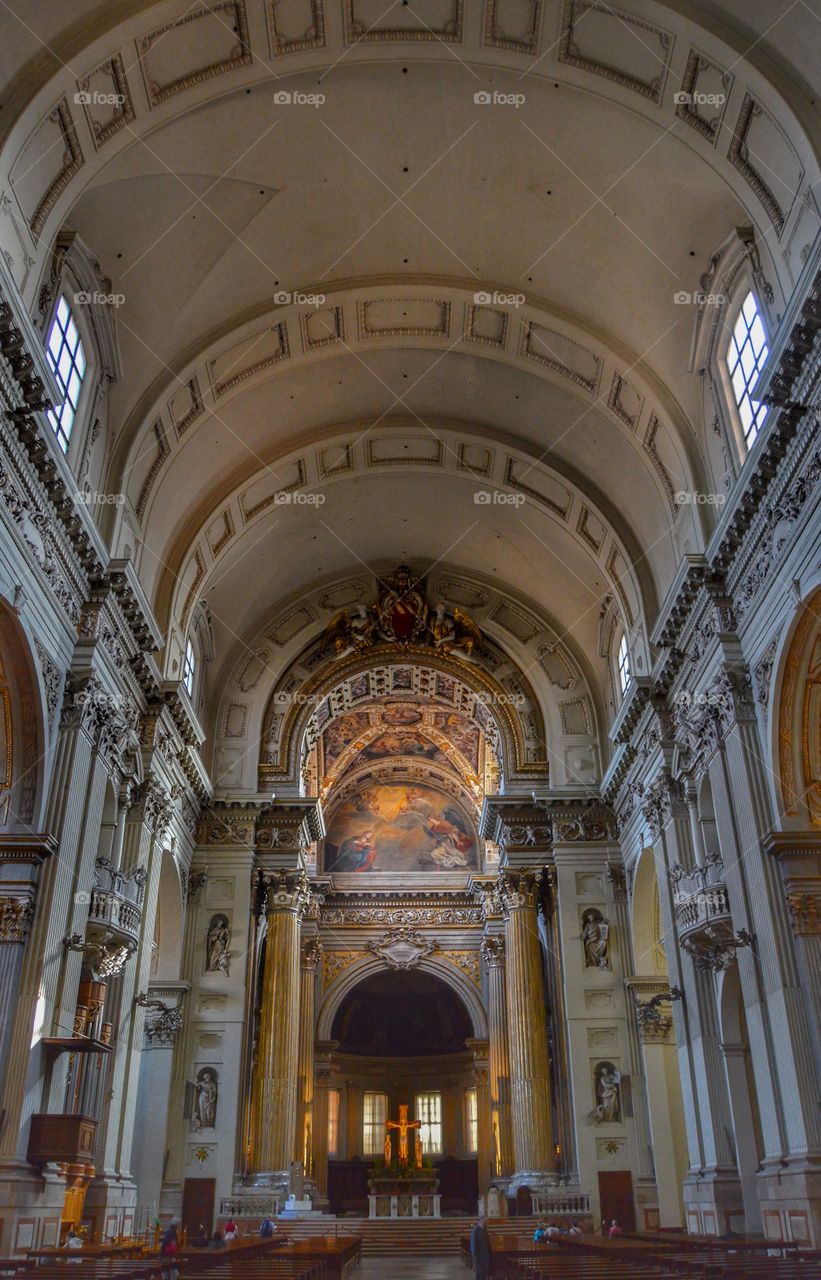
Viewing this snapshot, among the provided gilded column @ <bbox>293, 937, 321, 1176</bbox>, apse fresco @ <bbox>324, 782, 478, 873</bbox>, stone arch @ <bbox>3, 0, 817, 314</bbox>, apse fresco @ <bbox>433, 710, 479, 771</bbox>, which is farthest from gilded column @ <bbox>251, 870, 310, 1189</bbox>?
stone arch @ <bbox>3, 0, 817, 314</bbox>

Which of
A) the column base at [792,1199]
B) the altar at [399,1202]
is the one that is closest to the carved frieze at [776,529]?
the column base at [792,1199]

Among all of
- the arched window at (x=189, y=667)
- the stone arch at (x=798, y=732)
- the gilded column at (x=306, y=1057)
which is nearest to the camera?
the stone arch at (x=798, y=732)

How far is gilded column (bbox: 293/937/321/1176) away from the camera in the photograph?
2923 centimetres

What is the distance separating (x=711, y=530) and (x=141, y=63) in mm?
11589

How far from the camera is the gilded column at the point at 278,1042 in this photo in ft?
78.7

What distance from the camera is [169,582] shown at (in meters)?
22.4

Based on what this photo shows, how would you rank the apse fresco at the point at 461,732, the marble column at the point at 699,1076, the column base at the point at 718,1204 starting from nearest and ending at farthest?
the column base at the point at 718,1204 → the marble column at the point at 699,1076 → the apse fresco at the point at 461,732

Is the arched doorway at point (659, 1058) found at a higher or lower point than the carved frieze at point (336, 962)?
lower

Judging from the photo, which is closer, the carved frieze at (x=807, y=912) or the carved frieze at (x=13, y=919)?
the carved frieze at (x=13, y=919)

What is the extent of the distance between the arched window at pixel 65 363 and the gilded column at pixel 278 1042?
13.9m

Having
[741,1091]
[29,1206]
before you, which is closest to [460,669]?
[741,1091]

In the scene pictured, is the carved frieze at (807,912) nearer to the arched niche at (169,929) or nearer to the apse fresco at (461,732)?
the arched niche at (169,929)

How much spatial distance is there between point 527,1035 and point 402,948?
40.3ft

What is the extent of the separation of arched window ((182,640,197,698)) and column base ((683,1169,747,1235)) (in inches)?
582
